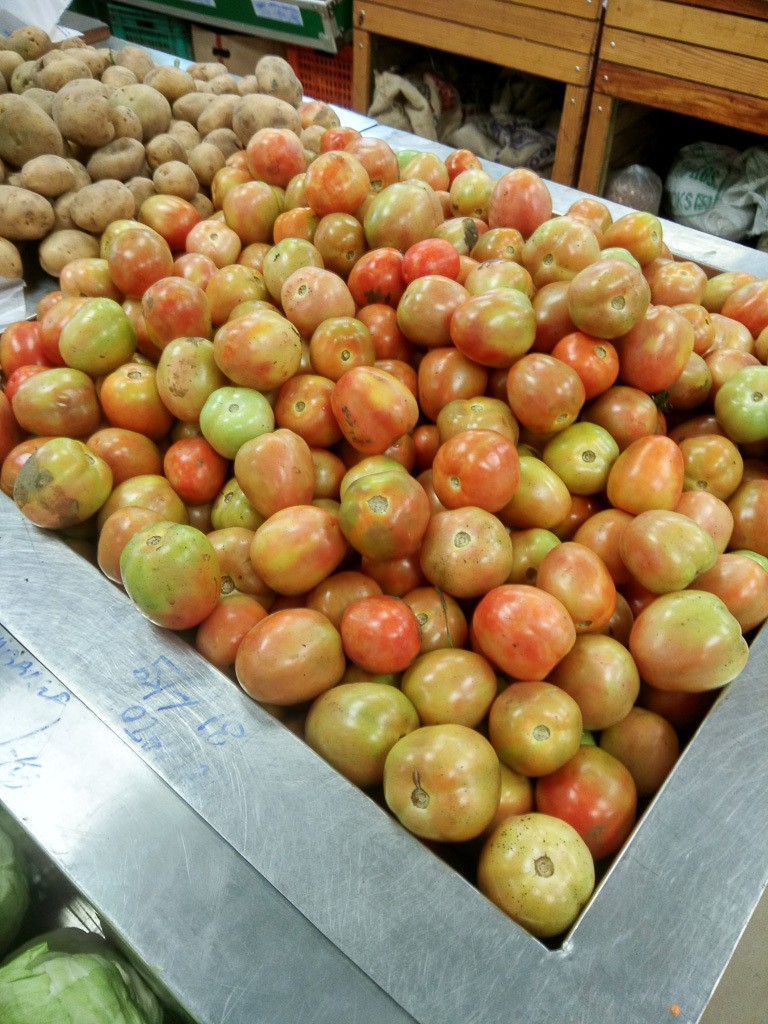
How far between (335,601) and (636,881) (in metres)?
0.67

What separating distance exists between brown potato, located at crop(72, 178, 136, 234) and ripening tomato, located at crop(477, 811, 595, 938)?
2046mm

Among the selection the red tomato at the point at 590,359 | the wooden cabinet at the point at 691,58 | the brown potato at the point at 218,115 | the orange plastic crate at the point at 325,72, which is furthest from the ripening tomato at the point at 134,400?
the orange plastic crate at the point at 325,72

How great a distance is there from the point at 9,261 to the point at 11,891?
183cm

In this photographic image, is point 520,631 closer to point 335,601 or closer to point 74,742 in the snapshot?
point 335,601

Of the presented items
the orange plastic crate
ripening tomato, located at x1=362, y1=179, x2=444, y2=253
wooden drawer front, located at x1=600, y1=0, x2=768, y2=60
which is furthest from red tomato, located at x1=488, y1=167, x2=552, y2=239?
the orange plastic crate

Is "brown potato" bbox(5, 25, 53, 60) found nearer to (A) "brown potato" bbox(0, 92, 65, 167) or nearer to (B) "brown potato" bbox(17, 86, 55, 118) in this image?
(B) "brown potato" bbox(17, 86, 55, 118)

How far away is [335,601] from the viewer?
4.50 feet

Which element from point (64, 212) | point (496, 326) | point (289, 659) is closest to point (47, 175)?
point (64, 212)

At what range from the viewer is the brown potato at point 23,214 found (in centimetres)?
220

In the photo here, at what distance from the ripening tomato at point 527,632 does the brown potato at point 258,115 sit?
6.68 ft

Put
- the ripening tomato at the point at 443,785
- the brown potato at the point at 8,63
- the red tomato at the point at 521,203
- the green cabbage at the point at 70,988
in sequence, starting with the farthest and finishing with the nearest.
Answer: the brown potato at the point at 8,63, the red tomato at the point at 521,203, the ripening tomato at the point at 443,785, the green cabbage at the point at 70,988

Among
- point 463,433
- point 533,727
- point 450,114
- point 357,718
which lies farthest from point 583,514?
point 450,114

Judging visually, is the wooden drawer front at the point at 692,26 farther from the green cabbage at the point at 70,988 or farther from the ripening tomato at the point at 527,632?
the green cabbage at the point at 70,988

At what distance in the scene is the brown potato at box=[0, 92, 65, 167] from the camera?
90.3 inches
